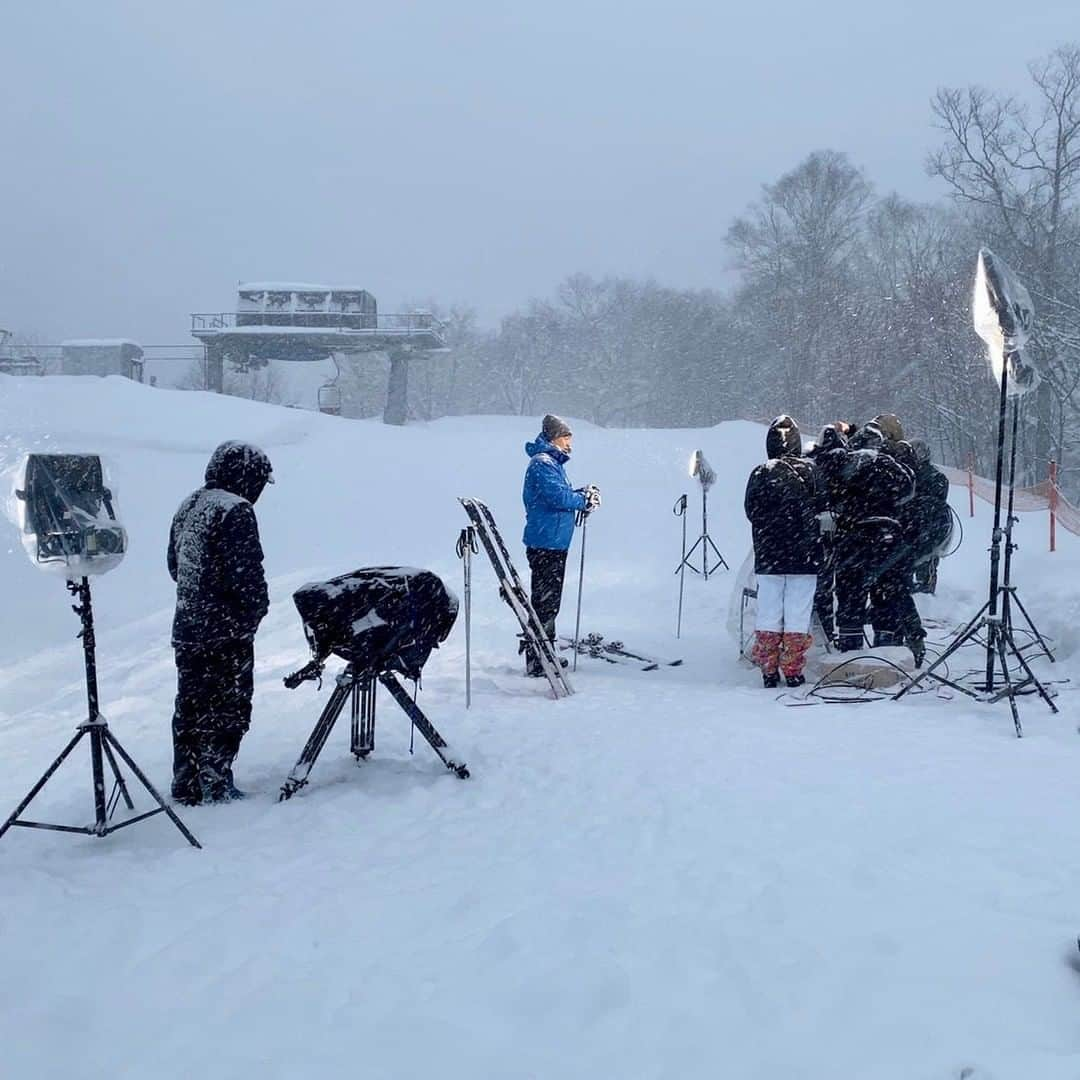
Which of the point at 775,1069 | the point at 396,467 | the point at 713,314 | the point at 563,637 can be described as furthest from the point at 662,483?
the point at 713,314

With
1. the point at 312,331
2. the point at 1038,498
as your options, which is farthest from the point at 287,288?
the point at 1038,498

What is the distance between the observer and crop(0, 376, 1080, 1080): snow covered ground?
7.62 ft

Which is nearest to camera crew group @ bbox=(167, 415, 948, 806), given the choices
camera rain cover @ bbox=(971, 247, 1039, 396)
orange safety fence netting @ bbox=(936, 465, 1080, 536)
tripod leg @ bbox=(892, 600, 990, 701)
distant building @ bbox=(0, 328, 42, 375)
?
tripod leg @ bbox=(892, 600, 990, 701)

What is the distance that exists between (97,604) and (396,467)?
10501 millimetres

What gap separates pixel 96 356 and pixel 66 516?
1455 inches

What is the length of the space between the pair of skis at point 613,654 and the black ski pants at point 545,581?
0.90m

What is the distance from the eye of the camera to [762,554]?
6.67 metres

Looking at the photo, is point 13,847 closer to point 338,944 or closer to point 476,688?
point 338,944

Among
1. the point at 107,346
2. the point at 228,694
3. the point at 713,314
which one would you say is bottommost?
the point at 228,694

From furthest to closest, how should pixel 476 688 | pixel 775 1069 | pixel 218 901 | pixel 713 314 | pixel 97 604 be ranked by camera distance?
pixel 713 314 < pixel 97 604 < pixel 476 688 < pixel 218 901 < pixel 775 1069

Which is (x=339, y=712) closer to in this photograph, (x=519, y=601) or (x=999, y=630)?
(x=519, y=601)

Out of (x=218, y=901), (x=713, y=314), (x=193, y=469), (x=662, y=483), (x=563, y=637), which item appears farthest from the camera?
(x=713, y=314)

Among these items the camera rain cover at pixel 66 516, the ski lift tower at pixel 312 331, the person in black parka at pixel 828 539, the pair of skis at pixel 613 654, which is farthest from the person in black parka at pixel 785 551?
the ski lift tower at pixel 312 331

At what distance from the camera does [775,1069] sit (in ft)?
7.09
